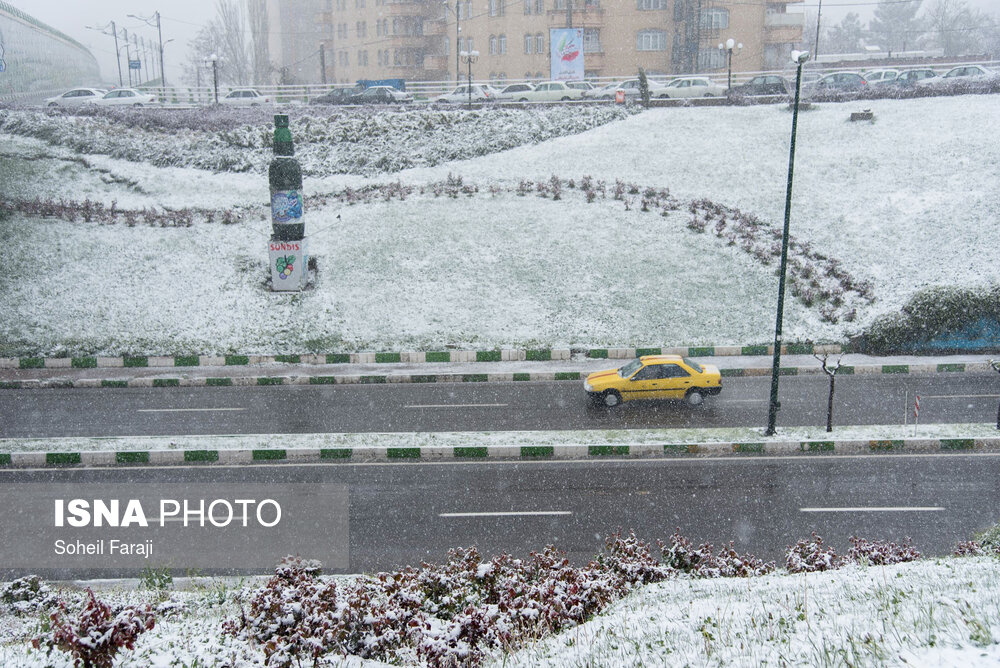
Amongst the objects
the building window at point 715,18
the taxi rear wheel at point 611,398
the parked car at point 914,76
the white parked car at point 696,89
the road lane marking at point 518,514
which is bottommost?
the road lane marking at point 518,514

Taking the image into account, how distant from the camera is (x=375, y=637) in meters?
7.49

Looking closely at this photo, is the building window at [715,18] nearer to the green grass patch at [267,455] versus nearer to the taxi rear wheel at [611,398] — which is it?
the taxi rear wheel at [611,398]

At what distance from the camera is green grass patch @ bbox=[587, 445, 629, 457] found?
49.8 feet

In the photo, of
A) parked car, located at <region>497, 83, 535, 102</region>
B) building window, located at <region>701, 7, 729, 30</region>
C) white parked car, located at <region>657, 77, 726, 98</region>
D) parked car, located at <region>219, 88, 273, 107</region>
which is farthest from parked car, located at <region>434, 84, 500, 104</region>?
building window, located at <region>701, 7, 729, 30</region>

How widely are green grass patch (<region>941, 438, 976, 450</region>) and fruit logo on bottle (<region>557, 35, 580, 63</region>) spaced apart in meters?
49.5

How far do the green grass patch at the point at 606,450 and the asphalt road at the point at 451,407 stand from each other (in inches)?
56.5

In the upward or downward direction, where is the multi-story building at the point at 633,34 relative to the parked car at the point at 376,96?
upward

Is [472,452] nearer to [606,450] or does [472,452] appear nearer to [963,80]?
[606,450]

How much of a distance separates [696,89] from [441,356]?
30.5m

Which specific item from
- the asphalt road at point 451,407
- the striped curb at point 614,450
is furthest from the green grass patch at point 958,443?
the asphalt road at point 451,407

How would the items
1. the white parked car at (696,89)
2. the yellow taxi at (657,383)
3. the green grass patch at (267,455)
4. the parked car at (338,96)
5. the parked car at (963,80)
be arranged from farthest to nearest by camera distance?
the parked car at (338,96) → the white parked car at (696,89) → the parked car at (963,80) → the yellow taxi at (657,383) → the green grass patch at (267,455)

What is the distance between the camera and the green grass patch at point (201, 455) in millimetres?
14891

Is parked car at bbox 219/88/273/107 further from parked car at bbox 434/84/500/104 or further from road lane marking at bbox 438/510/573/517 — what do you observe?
road lane marking at bbox 438/510/573/517

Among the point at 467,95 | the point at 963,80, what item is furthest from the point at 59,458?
the point at 963,80
